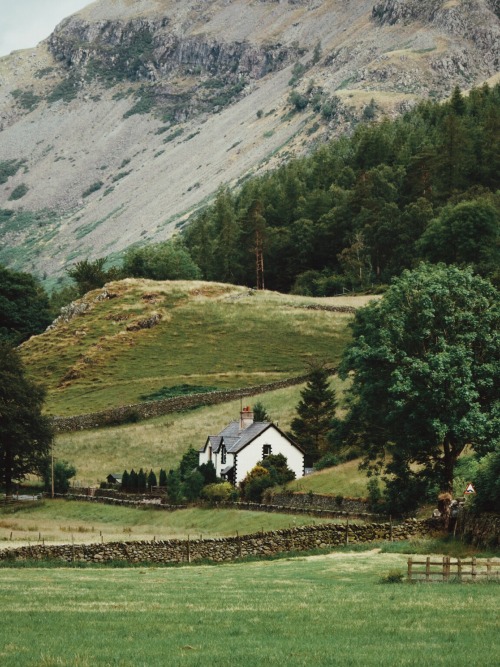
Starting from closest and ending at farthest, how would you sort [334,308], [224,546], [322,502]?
[224,546] < [322,502] < [334,308]

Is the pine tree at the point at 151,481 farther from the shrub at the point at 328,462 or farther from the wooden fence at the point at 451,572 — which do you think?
the wooden fence at the point at 451,572

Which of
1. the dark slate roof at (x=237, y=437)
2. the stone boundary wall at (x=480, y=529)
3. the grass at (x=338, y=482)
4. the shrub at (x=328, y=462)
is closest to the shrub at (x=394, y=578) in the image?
the stone boundary wall at (x=480, y=529)

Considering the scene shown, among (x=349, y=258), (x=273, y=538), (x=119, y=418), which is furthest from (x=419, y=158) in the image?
(x=273, y=538)

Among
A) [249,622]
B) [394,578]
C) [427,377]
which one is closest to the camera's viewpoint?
[249,622]

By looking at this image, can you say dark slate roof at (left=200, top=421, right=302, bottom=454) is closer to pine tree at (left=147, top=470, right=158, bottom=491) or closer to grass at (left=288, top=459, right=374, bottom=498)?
pine tree at (left=147, top=470, right=158, bottom=491)

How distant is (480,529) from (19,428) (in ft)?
155

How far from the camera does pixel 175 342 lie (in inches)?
5591

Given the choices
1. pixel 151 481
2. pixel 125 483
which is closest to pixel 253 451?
pixel 151 481

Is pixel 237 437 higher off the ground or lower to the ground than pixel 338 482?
higher

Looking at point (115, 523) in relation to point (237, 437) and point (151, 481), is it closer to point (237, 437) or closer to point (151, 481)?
point (151, 481)

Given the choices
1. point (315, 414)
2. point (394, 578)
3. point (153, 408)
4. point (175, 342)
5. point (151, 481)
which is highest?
point (175, 342)

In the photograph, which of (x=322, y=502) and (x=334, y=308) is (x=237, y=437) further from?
(x=334, y=308)

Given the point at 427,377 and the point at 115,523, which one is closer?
the point at 427,377

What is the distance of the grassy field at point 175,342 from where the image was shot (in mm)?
123062
